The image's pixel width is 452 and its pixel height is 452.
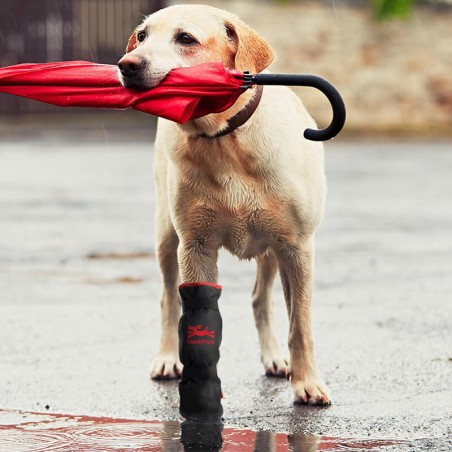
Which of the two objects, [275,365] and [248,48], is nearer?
[248,48]

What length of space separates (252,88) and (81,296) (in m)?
3.18

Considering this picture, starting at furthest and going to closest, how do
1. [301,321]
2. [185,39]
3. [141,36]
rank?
[301,321] → [141,36] → [185,39]

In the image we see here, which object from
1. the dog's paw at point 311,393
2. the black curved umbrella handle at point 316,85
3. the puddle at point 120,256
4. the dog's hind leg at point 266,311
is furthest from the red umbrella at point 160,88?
the puddle at point 120,256

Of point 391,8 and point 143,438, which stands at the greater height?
point 391,8

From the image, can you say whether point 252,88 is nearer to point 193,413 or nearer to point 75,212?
point 193,413

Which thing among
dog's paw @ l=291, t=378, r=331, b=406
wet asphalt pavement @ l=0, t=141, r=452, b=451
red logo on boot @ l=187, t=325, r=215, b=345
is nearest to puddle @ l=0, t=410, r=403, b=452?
wet asphalt pavement @ l=0, t=141, r=452, b=451

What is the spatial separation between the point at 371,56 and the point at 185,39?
2255 centimetres

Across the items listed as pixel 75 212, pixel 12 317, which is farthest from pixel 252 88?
pixel 75 212

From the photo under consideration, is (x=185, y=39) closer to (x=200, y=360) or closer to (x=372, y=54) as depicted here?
(x=200, y=360)

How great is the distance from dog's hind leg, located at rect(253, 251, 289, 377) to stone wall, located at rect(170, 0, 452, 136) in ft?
67.4

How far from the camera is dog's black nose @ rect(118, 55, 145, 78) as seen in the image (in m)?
4.62

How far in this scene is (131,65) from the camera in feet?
15.2

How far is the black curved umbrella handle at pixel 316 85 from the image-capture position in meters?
4.66

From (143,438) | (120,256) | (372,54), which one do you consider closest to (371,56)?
(372,54)
